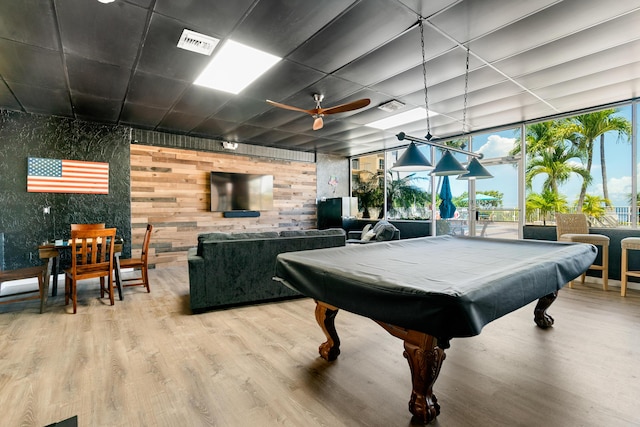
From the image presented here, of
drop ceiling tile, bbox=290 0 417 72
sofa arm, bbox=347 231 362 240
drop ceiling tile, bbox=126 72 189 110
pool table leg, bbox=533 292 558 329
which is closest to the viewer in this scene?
drop ceiling tile, bbox=290 0 417 72

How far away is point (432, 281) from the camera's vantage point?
1.53m

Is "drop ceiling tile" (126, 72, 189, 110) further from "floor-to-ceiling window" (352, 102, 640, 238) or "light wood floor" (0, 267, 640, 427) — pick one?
"floor-to-ceiling window" (352, 102, 640, 238)

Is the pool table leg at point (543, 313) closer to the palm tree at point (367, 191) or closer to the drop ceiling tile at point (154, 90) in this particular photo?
the drop ceiling tile at point (154, 90)

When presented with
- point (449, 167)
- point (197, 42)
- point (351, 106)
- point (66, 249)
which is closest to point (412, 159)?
point (449, 167)

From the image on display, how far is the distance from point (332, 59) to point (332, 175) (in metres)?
5.65

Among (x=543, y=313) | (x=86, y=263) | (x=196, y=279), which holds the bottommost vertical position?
(x=543, y=313)

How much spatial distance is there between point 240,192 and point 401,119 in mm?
3884

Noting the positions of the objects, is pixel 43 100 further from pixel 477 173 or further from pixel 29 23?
pixel 477 173

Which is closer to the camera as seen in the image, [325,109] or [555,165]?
[325,109]

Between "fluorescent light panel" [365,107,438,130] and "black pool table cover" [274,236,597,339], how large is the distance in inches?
122

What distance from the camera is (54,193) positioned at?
500 cm

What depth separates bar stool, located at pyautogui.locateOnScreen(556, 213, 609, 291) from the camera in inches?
165

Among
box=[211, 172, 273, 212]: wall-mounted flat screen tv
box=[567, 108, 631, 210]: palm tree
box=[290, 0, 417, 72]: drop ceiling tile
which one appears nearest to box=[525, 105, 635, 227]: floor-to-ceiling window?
box=[567, 108, 631, 210]: palm tree

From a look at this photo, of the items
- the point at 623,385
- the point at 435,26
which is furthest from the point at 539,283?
the point at 435,26
